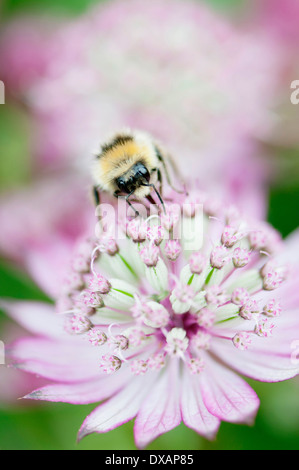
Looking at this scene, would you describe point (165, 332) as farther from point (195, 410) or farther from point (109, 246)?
point (109, 246)

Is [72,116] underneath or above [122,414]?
above

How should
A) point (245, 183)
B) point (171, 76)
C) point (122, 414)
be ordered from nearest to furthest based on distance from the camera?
1. point (122, 414)
2. point (245, 183)
3. point (171, 76)

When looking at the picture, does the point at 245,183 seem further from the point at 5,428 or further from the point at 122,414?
the point at 5,428

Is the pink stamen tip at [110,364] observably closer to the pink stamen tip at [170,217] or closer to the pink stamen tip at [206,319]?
the pink stamen tip at [206,319]

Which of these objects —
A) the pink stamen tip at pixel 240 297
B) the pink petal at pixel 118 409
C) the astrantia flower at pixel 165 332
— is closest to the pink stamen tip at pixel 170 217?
the astrantia flower at pixel 165 332

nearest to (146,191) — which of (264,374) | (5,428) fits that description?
(264,374)

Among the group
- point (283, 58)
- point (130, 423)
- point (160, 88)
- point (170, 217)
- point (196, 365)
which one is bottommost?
point (130, 423)

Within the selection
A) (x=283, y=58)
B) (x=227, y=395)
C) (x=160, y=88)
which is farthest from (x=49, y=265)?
(x=283, y=58)
